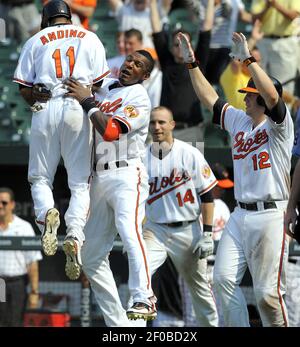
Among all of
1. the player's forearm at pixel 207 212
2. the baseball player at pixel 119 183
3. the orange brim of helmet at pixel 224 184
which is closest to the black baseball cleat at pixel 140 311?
the baseball player at pixel 119 183

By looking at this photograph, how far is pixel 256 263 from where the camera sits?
8.17m

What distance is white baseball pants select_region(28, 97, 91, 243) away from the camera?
8.07 m

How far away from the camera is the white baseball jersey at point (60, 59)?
8.10m

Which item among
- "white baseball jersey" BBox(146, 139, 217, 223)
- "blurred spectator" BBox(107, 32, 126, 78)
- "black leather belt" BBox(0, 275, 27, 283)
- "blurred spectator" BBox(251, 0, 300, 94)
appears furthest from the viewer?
"blurred spectator" BBox(251, 0, 300, 94)

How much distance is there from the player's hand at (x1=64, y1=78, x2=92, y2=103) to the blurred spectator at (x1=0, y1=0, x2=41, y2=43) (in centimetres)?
587

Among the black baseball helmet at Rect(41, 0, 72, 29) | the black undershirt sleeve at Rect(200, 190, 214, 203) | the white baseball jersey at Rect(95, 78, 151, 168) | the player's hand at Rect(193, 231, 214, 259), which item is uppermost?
the black baseball helmet at Rect(41, 0, 72, 29)

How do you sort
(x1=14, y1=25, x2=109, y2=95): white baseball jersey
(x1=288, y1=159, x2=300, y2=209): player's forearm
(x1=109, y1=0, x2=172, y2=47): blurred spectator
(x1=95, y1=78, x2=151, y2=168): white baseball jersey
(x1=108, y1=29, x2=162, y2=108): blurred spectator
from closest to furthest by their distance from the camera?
(x1=288, y1=159, x2=300, y2=209): player's forearm
(x1=14, y1=25, x2=109, y2=95): white baseball jersey
(x1=95, y1=78, x2=151, y2=168): white baseball jersey
(x1=108, y1=29, x2=162, y2=108): blurred spectator
(x1=109, y1=0, x2=172, y2=47): blurred spectator

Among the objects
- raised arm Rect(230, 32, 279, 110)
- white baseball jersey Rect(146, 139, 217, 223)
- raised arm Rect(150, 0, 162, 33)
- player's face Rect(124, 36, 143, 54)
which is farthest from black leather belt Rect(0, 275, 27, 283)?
raised arm Rect(230, 32, 279, 110)

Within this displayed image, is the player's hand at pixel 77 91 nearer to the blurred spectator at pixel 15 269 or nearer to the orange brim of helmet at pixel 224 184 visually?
the orange brim of helmet at pixel 224 184

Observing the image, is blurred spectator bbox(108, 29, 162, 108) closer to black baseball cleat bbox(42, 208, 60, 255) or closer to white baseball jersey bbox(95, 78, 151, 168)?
white baseball jersey bbox(95, 78, 151, 168)

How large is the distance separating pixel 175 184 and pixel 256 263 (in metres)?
2.04

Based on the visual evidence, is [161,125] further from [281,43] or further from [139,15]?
[139,15]

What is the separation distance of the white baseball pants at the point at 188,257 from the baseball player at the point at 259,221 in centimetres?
157

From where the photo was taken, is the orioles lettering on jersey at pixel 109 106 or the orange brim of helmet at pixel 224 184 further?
the orange brim of helmet at pixel 224 184
